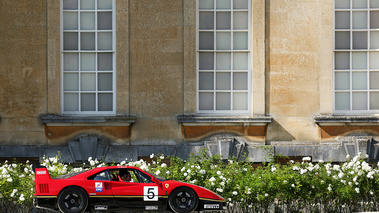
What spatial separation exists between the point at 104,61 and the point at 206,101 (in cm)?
280

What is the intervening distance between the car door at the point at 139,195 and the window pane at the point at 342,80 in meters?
7.42

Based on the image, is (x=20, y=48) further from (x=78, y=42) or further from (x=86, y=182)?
(x=86, y=182)

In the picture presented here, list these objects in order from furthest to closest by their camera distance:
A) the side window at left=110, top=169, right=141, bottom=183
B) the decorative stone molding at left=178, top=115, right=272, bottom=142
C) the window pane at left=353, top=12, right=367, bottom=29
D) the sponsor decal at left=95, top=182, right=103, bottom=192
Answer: the window pane at left=353, top=12, right=367, bottom=29 → the decorative stone molding at left=178, top=115, right=272, bottom=142 → the side window at left=110, top=169, right=141, bottom=183 → the sponsor decal at left=95, top=182, right=103, bottom=192

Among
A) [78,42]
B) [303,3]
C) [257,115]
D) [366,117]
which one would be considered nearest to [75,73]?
[78,42]

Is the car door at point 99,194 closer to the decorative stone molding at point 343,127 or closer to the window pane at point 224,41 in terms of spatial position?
the window pane at point 224,41

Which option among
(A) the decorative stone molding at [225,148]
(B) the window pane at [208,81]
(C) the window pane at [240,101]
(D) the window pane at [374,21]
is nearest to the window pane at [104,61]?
(B) the window pane at [208,81]

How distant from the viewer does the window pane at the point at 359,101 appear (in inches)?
683

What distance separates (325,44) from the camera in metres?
17.2

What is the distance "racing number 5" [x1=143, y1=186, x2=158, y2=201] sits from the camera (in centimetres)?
1160

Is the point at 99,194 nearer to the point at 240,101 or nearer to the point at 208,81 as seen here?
the point at 208,81

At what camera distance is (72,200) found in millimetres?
11508

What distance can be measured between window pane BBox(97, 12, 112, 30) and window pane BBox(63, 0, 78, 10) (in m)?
0.64

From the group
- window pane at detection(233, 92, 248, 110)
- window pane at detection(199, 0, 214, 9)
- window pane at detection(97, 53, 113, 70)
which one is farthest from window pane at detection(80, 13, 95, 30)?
window pane at detection(233, 92, 248, 110)

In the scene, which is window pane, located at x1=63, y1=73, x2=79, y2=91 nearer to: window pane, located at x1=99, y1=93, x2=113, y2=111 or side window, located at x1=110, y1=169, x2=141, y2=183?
window pane, located at x1=99, y1=93, x2=113, y2=111
